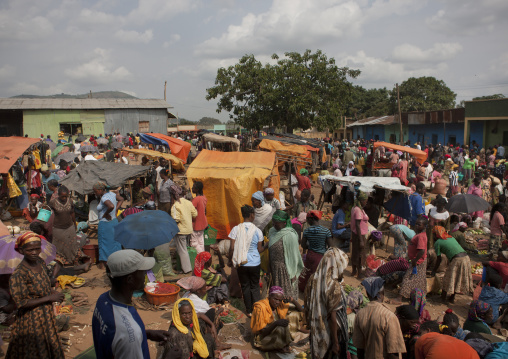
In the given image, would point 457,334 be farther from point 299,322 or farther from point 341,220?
point 341,220

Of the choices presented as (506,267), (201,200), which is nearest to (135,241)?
(201,200)

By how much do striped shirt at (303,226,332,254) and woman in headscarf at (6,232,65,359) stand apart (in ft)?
10.9

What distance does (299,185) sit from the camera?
1131cm

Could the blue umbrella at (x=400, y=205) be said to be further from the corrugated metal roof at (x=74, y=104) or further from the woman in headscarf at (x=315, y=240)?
the corrugated metal roof at (x=74, y=104)

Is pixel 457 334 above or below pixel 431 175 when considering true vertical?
below

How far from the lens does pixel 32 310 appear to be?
142 inches

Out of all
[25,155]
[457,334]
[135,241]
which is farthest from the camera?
[25,155]

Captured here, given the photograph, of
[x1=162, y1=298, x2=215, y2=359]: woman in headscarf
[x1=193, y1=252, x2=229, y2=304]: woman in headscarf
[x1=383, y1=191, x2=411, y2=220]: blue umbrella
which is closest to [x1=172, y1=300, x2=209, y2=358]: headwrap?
[x1=162, y1=298, x2=215, y2=359]: woman in headscarf

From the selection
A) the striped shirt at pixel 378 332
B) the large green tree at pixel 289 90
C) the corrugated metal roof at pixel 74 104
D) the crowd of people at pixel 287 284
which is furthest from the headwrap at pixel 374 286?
the corrugated metal roof at pixel 74 104

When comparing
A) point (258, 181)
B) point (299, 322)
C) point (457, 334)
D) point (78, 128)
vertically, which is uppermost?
point (78, 128)

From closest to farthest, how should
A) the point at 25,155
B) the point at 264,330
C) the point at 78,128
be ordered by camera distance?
the point at 264,330
the point at 25,155
the point at 78,128

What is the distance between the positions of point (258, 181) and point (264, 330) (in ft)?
14.8

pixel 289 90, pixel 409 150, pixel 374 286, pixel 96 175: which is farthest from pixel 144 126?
pixel 374 286

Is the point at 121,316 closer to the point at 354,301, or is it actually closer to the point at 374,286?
the point at 374,286
